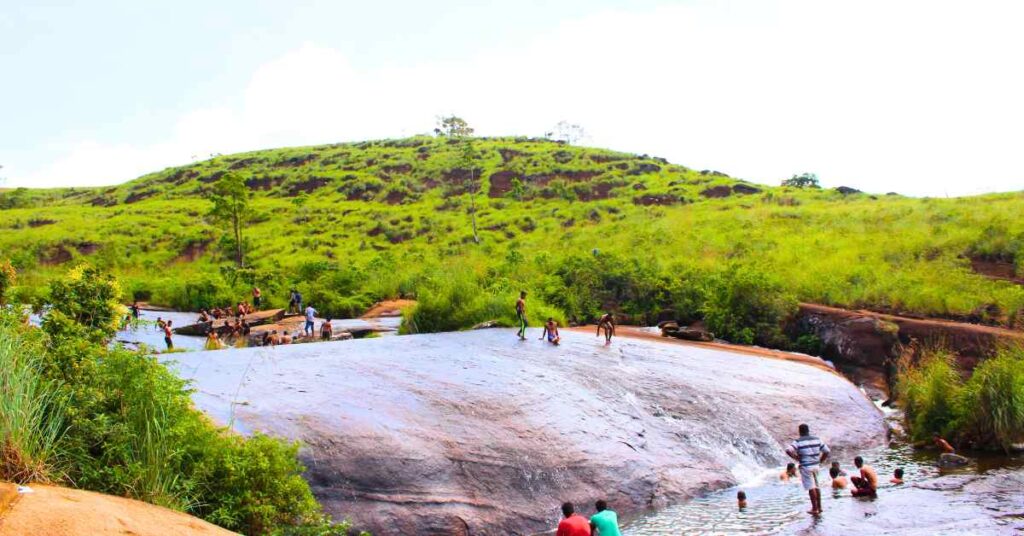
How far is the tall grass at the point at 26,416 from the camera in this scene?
9406mm

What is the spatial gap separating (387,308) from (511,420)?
94.9 ft

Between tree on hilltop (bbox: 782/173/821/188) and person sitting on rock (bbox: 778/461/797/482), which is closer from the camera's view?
person sitting on rock (bbox: 778/461/797/482)

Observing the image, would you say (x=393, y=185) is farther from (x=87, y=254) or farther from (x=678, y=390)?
(x=678, y=390)

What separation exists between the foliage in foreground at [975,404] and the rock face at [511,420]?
1.47 metres

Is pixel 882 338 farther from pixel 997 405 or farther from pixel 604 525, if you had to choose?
pixel 604 525

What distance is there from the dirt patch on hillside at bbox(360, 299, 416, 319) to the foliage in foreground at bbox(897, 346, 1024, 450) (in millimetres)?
→ 27435

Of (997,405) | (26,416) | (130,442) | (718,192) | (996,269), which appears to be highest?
(718,192)

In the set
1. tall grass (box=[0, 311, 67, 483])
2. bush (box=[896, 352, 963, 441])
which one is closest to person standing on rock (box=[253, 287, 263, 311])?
bush (box=[896, 352, 963, 441])

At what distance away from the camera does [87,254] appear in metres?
69.8

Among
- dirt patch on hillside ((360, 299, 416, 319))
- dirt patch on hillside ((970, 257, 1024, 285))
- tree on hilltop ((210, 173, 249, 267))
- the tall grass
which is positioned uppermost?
tree on hilltop ((210, 173, 249, 267))

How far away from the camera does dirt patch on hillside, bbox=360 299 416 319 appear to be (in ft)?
144

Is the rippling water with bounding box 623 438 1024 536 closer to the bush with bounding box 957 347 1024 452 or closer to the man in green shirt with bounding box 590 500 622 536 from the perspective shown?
the bush with bounding box 957 347 1024 452

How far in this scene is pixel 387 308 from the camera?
45.0m

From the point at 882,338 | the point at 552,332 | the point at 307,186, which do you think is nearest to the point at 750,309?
the point at 882,338
